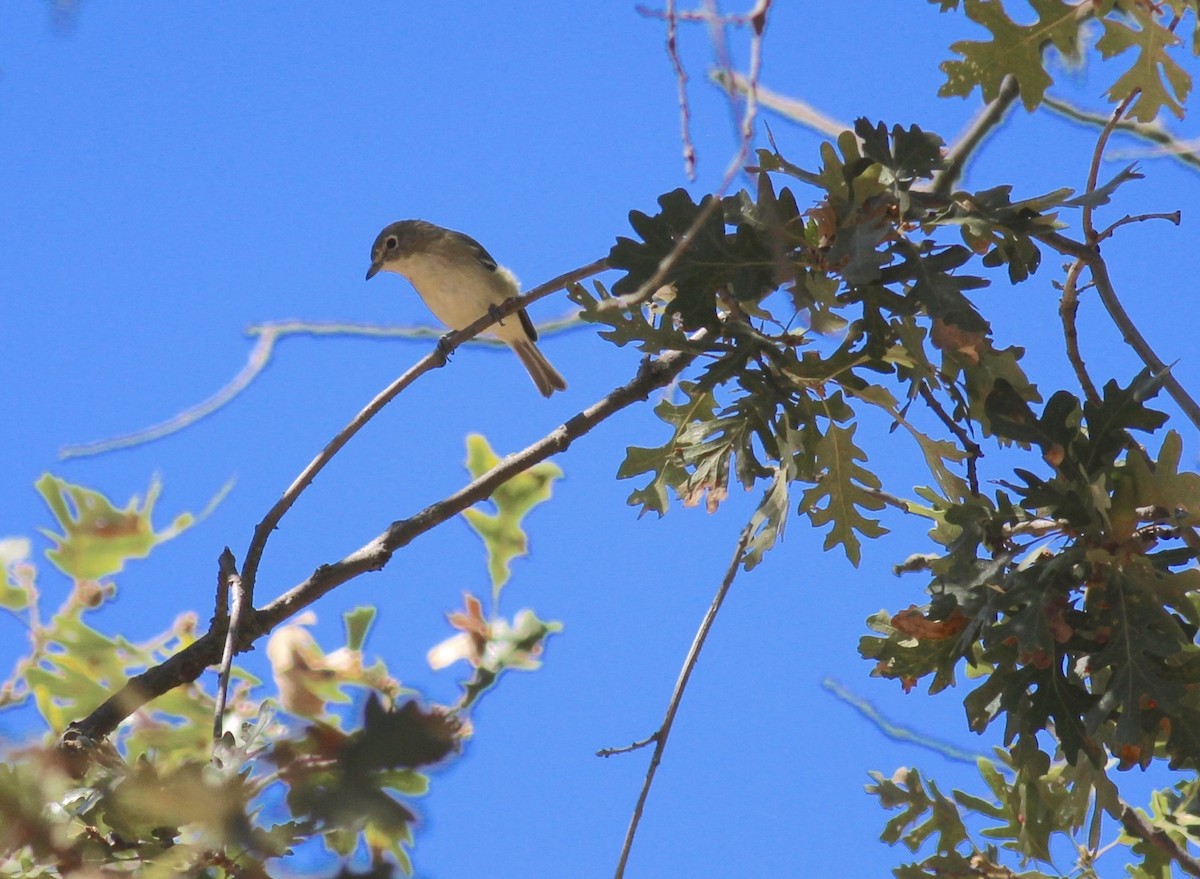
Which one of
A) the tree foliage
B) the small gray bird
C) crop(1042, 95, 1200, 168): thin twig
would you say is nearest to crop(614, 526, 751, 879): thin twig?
the tree foliage

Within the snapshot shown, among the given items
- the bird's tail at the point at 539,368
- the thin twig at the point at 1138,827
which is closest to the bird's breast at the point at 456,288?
the bird's tail at the point at 539,368

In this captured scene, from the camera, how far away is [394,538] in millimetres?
2896

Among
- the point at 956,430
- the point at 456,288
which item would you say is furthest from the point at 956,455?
the point at 456,288

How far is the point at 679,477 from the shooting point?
10.0 ft

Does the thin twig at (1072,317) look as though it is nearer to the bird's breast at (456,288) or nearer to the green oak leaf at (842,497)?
the green oak leaf at (842,497)

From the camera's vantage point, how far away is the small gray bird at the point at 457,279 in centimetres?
754

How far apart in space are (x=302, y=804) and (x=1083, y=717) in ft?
6.76

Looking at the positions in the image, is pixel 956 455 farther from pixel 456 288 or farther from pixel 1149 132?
pixel 456 288

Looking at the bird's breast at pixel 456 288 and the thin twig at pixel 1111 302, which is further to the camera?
the bird's breast at pixel 456 288

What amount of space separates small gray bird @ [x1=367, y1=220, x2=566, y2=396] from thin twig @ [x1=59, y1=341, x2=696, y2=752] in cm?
426

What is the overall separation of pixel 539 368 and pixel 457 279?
744 mm

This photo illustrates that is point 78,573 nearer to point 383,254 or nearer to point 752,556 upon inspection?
point 752,556

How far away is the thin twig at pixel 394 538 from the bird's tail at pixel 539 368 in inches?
176

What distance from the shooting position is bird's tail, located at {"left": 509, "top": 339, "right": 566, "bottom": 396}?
7.76 metres
